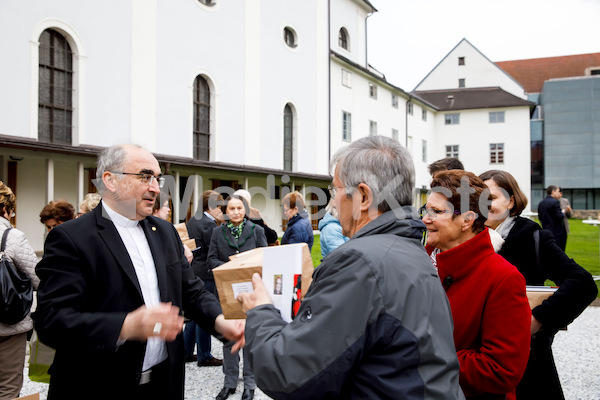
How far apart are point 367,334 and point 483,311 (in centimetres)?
97

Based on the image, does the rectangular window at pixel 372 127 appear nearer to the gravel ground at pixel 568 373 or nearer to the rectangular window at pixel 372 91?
the rectangular window at pixel 372 91

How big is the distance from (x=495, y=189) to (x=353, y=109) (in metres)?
29.4

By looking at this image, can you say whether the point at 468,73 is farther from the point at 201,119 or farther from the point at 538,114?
the point at 201,119

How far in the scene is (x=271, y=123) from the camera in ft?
81.9

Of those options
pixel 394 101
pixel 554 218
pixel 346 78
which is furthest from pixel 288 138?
pixel 554 218

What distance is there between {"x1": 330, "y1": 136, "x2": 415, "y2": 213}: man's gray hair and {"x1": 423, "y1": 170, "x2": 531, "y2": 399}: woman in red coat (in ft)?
2.36

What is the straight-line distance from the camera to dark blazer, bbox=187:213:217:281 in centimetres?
633

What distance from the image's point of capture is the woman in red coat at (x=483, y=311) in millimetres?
2246

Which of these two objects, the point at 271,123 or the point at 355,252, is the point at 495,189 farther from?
the point at 271,123

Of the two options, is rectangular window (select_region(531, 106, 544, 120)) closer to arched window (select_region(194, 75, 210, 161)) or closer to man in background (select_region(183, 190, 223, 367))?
arched window (select_region(194, 75, 210, 161))

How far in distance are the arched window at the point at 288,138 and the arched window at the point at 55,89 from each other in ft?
41.5

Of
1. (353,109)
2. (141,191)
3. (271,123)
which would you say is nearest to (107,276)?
(141,191)

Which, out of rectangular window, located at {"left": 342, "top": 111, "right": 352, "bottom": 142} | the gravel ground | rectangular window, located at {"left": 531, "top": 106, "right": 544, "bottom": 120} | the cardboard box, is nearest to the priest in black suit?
the cardboard box

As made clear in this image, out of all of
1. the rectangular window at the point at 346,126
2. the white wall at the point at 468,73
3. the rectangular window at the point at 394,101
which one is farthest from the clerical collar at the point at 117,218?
the white wall at the point at 468,73
